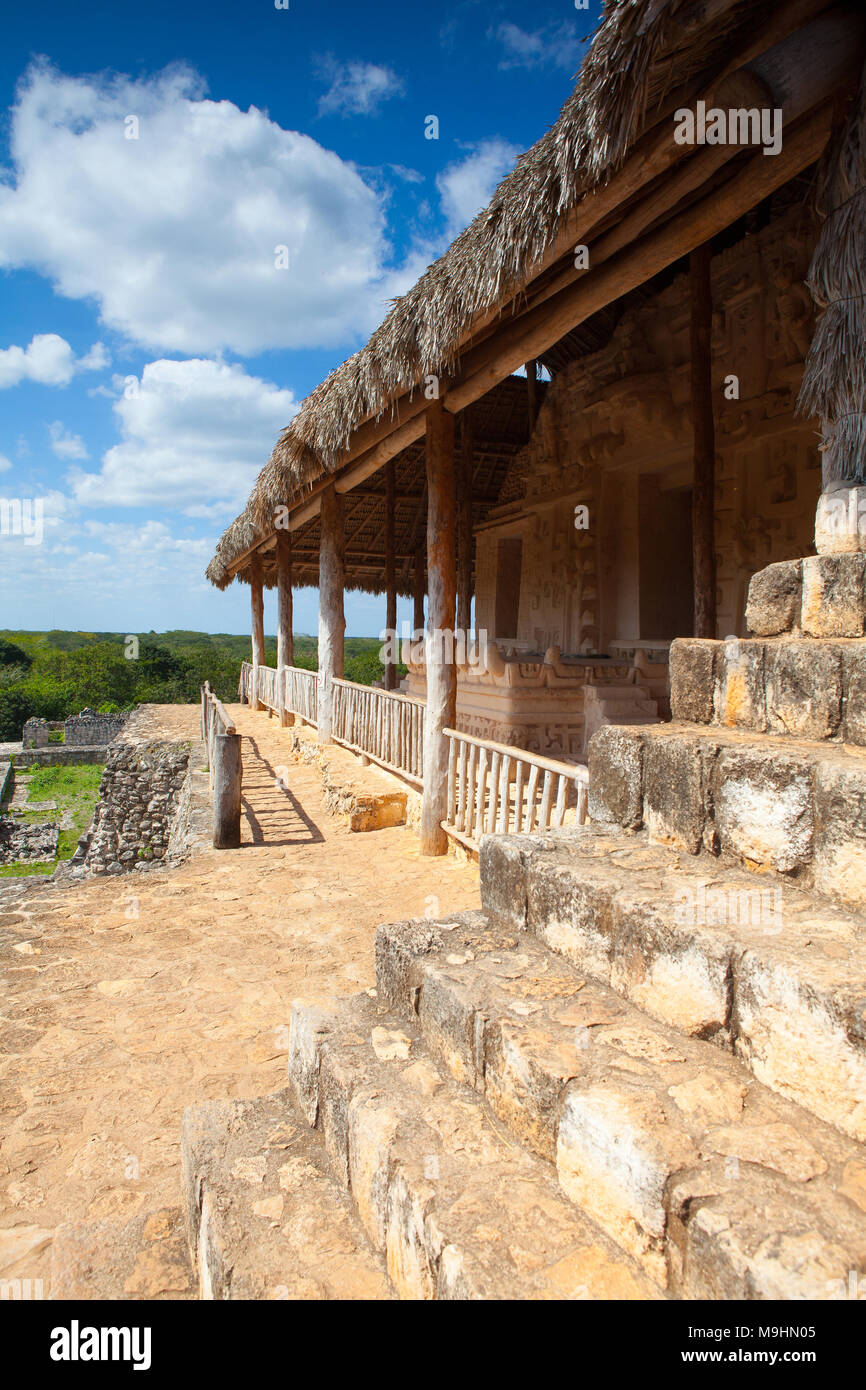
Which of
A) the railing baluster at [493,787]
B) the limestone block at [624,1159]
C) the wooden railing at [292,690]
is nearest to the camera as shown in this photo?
the limestone block at [624,1159]

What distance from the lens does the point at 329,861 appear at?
5590 mm

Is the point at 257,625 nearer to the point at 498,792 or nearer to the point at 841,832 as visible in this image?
the point at 498,792

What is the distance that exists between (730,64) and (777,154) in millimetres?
509

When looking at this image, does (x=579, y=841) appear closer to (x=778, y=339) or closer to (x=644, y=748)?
(x=644, y=748)

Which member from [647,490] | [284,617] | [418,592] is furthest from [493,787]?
[418,592]

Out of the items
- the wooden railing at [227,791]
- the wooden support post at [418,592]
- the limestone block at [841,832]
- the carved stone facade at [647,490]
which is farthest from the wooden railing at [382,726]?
the wooden support post at [418,592]

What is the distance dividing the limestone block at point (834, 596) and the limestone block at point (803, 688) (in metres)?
0.11

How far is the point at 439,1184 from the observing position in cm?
149

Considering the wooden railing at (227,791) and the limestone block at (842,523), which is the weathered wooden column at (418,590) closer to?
Result: the wooden railing at (227,791)

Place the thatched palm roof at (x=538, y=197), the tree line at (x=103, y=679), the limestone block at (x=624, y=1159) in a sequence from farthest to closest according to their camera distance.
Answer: the tree line at (x=103, y=679) → the thatched palm roof at (x=538, y=197) → the limestone block at (x=624, y=1159)

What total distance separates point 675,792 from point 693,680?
45cm

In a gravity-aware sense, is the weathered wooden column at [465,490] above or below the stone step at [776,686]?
above

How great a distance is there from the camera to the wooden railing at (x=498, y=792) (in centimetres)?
374
